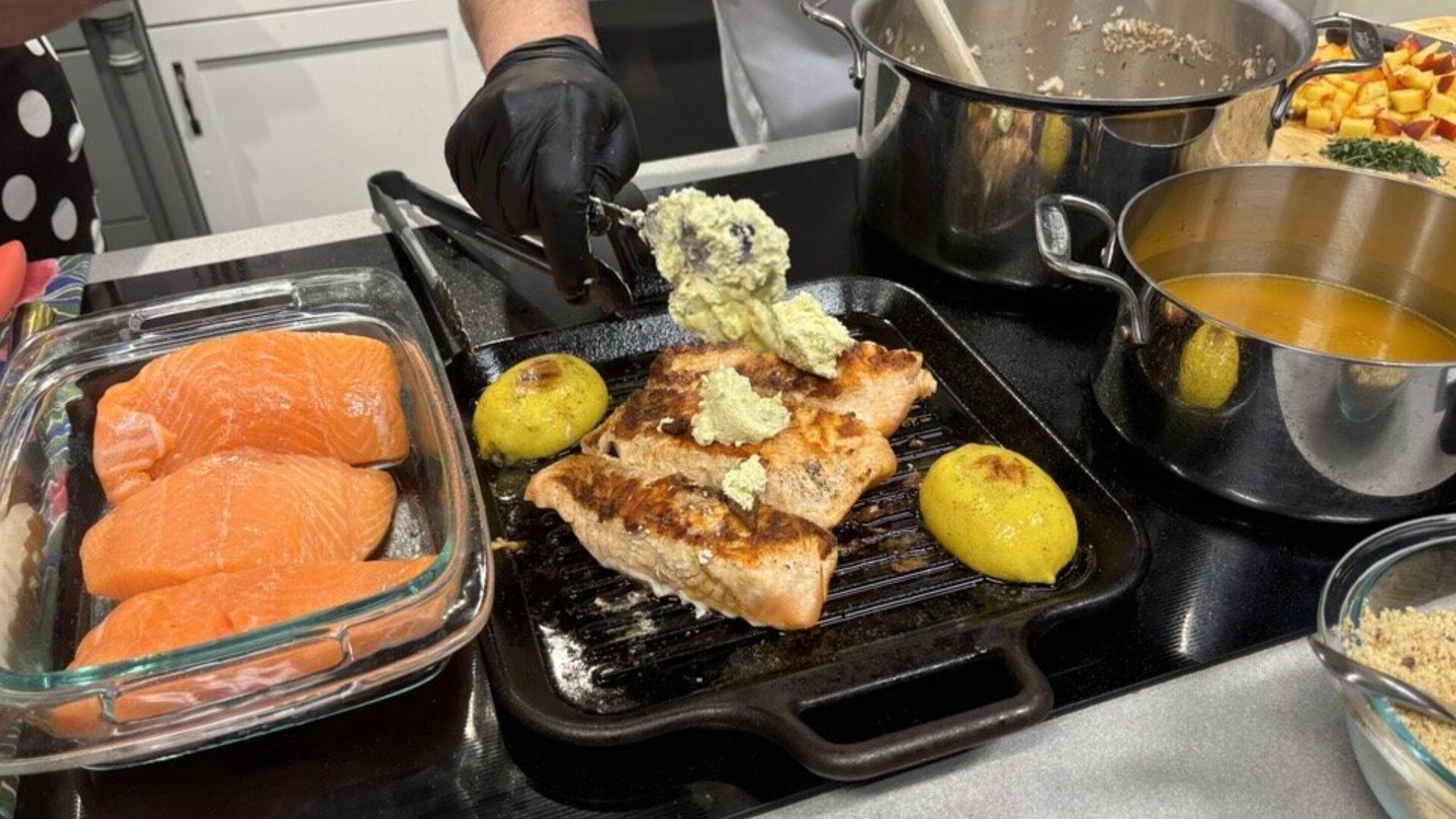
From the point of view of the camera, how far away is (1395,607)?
1159 mm

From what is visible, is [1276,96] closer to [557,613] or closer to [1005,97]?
[1005,97]

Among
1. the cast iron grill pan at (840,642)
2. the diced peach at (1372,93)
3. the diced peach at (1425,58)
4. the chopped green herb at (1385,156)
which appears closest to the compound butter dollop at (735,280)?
the cast iron grill pan at (840,642)

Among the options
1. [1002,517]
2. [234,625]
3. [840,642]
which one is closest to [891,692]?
[840,642]

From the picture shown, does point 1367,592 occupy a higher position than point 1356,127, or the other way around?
point 1367,592

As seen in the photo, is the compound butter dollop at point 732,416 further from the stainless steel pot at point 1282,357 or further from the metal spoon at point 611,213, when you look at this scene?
the stainless steel pot at point 1282,357

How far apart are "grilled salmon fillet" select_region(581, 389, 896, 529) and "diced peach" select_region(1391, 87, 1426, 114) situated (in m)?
1.97

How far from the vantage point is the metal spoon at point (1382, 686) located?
99 centimetres

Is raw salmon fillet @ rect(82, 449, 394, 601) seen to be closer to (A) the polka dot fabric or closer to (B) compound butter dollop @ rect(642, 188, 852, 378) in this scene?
(B) compound butter dollop @ rect(642, 188, 852, 378)

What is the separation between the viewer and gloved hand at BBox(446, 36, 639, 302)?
1.59 meters

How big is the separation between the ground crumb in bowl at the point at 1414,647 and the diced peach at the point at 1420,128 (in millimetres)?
1867

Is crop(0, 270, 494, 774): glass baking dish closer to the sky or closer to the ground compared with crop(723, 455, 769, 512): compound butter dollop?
closer to the sky

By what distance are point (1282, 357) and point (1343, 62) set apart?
0.75 m

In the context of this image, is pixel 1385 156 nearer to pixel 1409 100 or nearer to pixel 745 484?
pixel 1409 100

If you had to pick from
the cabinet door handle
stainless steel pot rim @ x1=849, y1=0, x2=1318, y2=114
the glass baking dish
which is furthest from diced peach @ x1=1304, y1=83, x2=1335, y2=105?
the cabinet door handle
